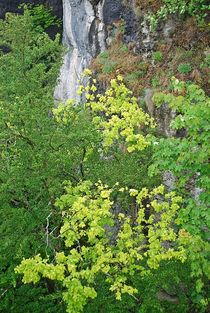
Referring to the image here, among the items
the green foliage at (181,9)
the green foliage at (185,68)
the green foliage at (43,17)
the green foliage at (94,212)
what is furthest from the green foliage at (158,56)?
the green foliage at (43,17)

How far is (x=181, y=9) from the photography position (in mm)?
13266

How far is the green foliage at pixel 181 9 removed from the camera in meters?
13.2

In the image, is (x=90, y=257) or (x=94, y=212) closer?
(x=94, y=212)

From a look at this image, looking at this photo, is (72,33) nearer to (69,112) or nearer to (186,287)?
(69,112)

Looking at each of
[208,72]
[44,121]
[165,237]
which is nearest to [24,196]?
[44,121]

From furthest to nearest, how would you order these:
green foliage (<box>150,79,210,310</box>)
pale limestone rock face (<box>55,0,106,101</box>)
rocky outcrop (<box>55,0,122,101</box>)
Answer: pale limestone rock face (<box>55,0,106,101</box>), rocky outcrop (<box>55,0,122,101</box>), green foliage (<box>150,79,210,310</box>)

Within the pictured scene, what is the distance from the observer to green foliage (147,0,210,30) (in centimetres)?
1322

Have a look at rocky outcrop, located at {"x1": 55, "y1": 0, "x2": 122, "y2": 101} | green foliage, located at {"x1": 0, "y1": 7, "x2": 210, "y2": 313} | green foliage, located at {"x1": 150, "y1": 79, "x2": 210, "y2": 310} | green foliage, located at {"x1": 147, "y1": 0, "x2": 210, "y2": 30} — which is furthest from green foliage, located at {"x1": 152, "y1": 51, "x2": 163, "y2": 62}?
green foliage, located at {"x1": 150, "y1": 79, "x2": 210, "y2": 310}

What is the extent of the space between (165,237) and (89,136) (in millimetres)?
2661

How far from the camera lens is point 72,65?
60.3 ft

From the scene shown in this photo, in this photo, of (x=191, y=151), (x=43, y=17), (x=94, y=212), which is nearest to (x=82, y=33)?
(x=43, y=17)

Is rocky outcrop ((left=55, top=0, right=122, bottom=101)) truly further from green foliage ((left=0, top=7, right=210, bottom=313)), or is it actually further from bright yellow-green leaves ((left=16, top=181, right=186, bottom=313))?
bright yellow-green leaves ((left=16, top=181, right=186, bottom=313))

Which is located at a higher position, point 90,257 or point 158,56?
point 158,56

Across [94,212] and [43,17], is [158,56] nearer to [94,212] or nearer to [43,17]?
[94,212]
